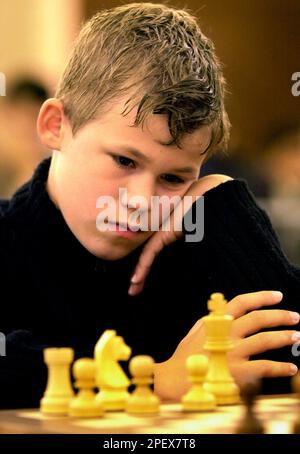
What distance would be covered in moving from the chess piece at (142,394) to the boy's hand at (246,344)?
21 cm

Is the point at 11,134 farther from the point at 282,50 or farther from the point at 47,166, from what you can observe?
the point at 282,50

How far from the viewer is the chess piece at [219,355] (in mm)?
1371

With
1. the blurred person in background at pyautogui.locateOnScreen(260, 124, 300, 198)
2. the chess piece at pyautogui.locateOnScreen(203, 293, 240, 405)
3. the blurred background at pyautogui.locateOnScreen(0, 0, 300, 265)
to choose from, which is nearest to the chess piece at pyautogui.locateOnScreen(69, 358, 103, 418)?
the chess piece at pyautogui.locateOnScreen(203, 293, 240, 405)

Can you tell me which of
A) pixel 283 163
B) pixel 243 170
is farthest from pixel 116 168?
pixel 283 163

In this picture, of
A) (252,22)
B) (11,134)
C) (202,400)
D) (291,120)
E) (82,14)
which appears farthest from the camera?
(252,22)

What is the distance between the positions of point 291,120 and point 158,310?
4.55m

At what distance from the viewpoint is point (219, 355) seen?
1.41 meters

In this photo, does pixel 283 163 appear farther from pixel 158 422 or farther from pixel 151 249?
pixel 158 422

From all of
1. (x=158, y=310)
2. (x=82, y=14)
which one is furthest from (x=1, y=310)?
(x=82, y=14)

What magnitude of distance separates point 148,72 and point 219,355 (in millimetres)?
508

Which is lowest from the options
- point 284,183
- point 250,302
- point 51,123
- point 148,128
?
point 250,302

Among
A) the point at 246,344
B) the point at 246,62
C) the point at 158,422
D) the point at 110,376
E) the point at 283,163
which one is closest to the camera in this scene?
the point at 158,422

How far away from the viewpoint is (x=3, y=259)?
185 centimetres
